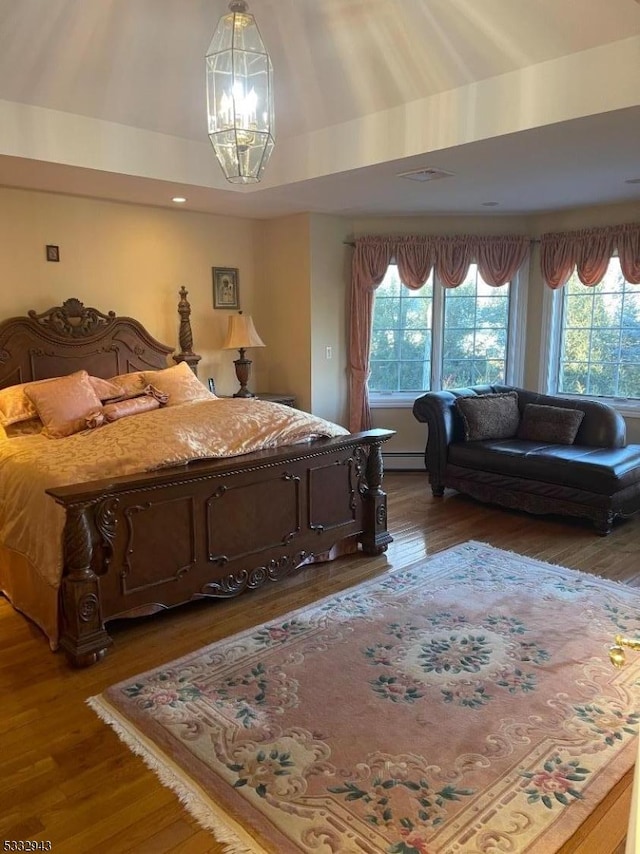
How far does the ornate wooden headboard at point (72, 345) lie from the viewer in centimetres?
433

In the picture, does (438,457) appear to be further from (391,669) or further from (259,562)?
(391,669)

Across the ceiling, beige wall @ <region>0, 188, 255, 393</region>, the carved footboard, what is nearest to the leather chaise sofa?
the carved footboard

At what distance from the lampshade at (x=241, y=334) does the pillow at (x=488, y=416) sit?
1.82 m

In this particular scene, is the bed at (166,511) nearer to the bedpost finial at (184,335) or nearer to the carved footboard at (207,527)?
the carved footboard at (207,527)

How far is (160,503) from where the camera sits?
3.04 metres

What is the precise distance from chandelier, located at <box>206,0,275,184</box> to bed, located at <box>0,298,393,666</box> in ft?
4.67

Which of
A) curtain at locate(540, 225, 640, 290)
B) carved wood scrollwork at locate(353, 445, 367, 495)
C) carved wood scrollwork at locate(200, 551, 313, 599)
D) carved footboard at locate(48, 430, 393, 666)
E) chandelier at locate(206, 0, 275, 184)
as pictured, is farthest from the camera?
curtain at locate(540, 225, 640, 290)

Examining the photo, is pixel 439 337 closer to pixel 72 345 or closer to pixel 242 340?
pixel 242 340

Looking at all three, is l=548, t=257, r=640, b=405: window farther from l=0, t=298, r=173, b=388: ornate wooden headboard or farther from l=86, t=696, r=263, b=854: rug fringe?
l=86, t=696, r=263, b=854: rug fringe

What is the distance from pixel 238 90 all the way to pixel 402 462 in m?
4.34

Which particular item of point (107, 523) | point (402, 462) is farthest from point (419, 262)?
point (107, 523)

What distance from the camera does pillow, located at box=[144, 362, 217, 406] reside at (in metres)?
4.46

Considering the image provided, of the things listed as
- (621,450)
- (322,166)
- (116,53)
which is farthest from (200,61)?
(621,450)

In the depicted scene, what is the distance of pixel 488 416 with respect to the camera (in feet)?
17.4
